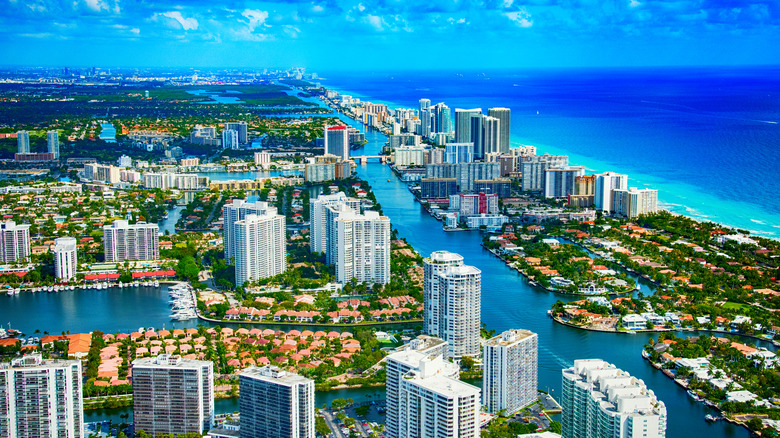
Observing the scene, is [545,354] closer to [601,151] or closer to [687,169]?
[687,169]

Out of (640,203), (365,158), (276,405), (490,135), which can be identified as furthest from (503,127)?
(276,405)

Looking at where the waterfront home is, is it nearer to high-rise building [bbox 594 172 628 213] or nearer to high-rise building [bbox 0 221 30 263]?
high-rise building [bbox 594 172 628 213]

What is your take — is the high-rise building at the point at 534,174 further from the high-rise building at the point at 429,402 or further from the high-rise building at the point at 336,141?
the high-rise building at the point at 429,402

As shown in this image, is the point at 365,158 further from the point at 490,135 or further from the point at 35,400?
the point at 35,400

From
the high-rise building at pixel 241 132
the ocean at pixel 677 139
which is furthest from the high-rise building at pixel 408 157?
the high-rise building at pixel 241 132

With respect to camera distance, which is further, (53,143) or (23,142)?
(53,143)

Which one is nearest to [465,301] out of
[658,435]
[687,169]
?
[658,435]
